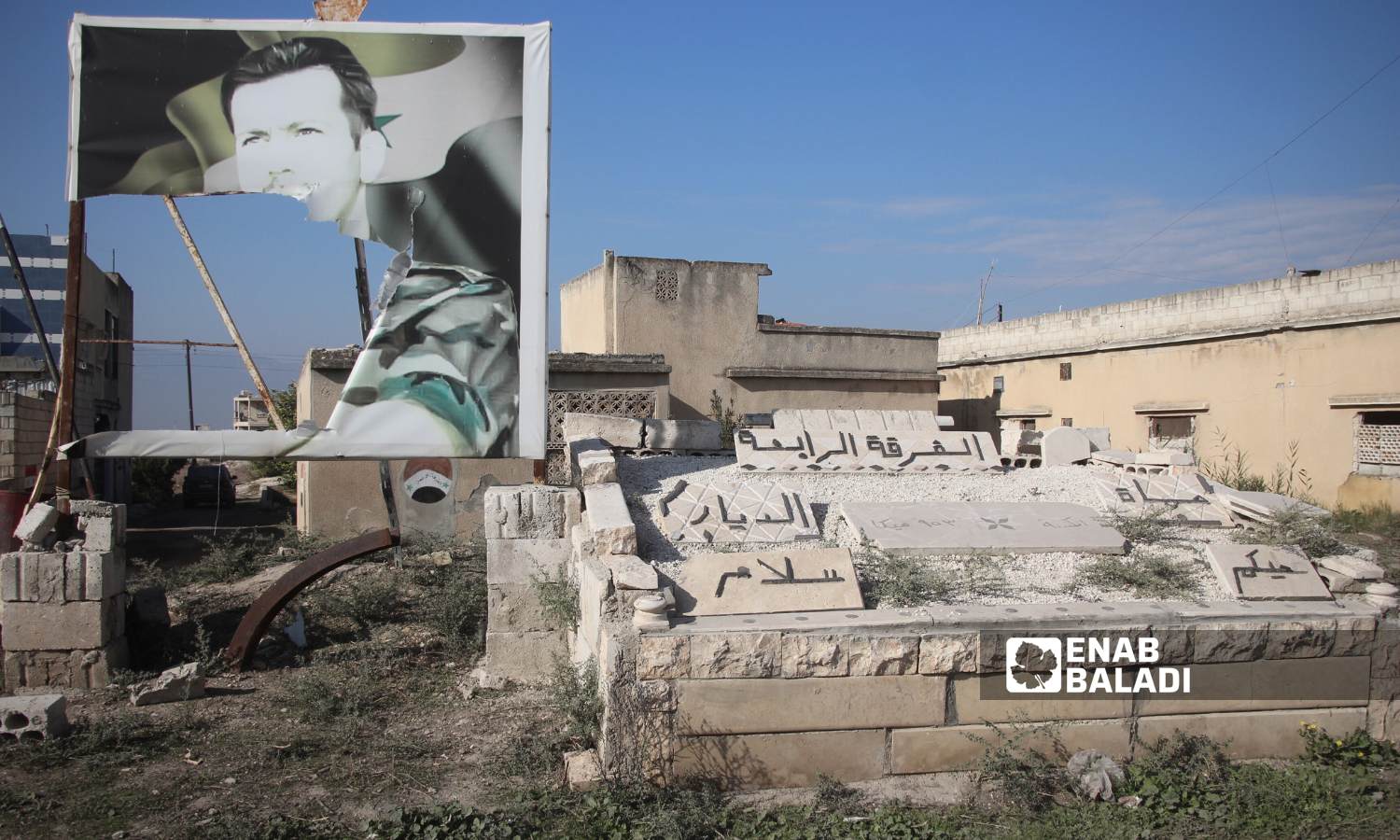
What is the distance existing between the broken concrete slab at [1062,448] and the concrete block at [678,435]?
295cm

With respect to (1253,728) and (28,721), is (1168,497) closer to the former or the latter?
(1253,728)

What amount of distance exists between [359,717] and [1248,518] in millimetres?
6242

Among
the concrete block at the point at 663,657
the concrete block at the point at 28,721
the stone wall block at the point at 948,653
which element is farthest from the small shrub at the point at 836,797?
the concrete block at the point at 28,721

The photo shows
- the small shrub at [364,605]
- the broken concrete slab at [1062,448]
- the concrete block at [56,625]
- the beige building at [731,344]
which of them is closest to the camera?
the concrete block at [56,625]

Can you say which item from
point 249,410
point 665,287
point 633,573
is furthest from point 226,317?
point 249,410

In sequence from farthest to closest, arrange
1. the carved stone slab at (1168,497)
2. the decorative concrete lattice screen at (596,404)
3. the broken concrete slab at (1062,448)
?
1. the decorative concrete lattice screen at (596,404)
2. the broken concrete slab at (1062,448)
3. the carved stone slab at (1168,497)

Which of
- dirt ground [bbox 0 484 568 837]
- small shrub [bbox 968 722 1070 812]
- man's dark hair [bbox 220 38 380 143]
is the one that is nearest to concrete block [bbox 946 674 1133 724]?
small shrub [bbox 968 722 1070 812]

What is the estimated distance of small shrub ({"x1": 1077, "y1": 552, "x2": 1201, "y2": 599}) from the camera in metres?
5.33

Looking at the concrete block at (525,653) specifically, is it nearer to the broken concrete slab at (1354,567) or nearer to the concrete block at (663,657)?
the concrete block at (663,657)

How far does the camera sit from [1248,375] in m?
13.9

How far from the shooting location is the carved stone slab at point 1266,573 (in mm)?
5242

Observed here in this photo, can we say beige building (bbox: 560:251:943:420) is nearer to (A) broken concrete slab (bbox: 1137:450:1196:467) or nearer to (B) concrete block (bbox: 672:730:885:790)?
(A) broken concrete slab (bbox: 1137:450:1196:467)

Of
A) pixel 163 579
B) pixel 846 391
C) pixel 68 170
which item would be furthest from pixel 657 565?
→ pixel 846 391

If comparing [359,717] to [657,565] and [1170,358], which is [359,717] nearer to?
[657,565]
